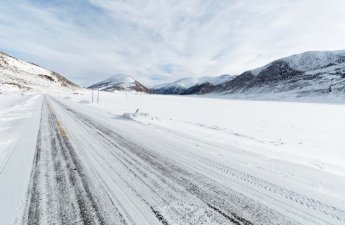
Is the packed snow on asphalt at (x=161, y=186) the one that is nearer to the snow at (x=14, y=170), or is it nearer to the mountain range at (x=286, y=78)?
the snow at (x=14, y=170)

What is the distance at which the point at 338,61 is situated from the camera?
133 m

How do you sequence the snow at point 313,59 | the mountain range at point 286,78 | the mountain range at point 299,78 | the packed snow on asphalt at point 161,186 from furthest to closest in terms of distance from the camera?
the snow at point 313,59 → the mountain range at point 286,78 → the mountain range at point 299,78 → the packed snow on asphalt at point 161,186

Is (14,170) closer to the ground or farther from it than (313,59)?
closer to the ground

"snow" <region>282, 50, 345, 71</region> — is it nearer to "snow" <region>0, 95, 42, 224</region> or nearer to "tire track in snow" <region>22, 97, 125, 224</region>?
"snow" <region>0, 95, 42, 224</region>

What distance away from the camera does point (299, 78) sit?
403ft

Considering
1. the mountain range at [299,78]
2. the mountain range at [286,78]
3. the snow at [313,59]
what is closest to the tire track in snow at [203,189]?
the mountain range at [286,78]

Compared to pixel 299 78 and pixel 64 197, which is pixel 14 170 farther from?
pixel 299 78

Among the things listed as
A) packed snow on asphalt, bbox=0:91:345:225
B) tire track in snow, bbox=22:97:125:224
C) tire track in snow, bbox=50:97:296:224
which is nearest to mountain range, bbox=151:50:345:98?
packed snow on asphalt, bbox=0:91:345:225

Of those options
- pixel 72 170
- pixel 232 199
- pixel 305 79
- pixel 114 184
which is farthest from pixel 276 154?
pixel 305 79

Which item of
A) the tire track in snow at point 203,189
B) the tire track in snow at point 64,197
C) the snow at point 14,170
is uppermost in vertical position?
the tire track in snow at point 203,189

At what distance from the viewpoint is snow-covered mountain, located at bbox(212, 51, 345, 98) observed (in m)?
91.9

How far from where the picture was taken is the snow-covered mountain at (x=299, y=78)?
91.9m

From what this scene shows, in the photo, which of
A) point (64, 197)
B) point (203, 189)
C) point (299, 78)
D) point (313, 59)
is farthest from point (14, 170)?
point (313, 59)

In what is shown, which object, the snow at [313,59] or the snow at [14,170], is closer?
the snow at [14,170]
